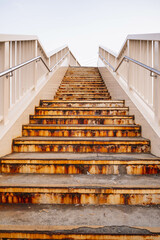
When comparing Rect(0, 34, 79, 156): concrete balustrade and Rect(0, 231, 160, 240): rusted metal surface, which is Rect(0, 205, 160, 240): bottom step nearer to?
Rect(0, 231, 160, 240): rusted metal surface

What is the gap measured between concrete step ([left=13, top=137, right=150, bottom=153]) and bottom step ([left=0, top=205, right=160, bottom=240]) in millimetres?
939

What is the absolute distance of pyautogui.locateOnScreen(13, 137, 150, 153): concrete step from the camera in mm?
2334

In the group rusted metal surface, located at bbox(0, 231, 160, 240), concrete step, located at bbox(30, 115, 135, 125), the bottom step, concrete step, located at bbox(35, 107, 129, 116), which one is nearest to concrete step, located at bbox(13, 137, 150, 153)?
concrete step, located at bbox(30, 115, 135, 125)

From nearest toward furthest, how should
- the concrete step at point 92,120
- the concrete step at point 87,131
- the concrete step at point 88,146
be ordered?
the concrete step at point 88,146 → the concrete step at point 87,131 → the concrete step at point 92,120

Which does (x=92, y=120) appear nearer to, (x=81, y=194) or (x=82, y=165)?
(x=82, y=165)

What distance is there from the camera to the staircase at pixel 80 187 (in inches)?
46.8

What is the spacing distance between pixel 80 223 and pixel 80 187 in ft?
1.12

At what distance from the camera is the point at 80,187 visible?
5.09 feet

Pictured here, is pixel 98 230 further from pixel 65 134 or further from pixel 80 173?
pixel 65 134

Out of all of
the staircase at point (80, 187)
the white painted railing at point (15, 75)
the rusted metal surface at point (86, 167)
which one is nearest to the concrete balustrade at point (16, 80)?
the white painted railing at point (15, 75)

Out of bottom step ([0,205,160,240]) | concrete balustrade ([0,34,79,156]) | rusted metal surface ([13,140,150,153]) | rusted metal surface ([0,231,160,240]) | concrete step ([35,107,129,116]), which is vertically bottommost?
rusted metal surface ([0,231,160,240])

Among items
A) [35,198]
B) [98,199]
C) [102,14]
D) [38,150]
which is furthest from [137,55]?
[102,14]

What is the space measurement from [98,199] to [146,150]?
1.11 meters

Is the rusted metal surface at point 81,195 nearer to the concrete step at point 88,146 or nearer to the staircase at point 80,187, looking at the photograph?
the staircase at point 80,187
